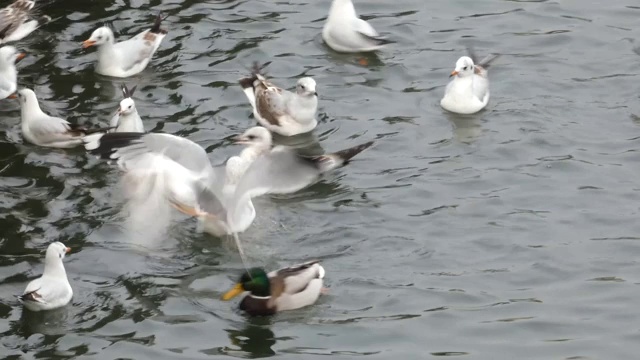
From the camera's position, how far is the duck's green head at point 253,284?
10.5 meters

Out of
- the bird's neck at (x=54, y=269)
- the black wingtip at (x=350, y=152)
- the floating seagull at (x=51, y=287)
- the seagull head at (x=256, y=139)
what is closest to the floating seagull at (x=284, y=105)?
the black wingtip at (x=350, y=152)

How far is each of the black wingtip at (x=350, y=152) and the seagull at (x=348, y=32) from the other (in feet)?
8.52

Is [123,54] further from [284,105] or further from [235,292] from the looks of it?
[235,292]

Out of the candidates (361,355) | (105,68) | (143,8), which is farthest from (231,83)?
(361,355)

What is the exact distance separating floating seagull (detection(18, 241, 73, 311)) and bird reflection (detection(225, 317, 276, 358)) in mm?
1274

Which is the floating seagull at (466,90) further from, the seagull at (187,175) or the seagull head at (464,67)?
the seagull at (187,175)

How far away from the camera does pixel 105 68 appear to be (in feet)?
48.6

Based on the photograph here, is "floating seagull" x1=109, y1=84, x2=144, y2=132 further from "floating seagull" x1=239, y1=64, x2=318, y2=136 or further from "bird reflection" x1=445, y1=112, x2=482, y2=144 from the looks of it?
"bird reflection" x1=445, y1=112, x2=482, y2=144

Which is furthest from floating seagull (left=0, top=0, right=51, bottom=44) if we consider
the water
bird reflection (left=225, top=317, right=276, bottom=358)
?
bird reflection (left=225, top=317, right=276, bottom=358)

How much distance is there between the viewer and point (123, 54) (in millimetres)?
14789

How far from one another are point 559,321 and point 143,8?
8024mm

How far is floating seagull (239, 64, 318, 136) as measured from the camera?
1370cm

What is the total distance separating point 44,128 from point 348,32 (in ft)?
12.8

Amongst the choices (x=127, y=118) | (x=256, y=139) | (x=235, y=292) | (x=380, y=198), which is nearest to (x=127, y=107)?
(x=127, y=118)
